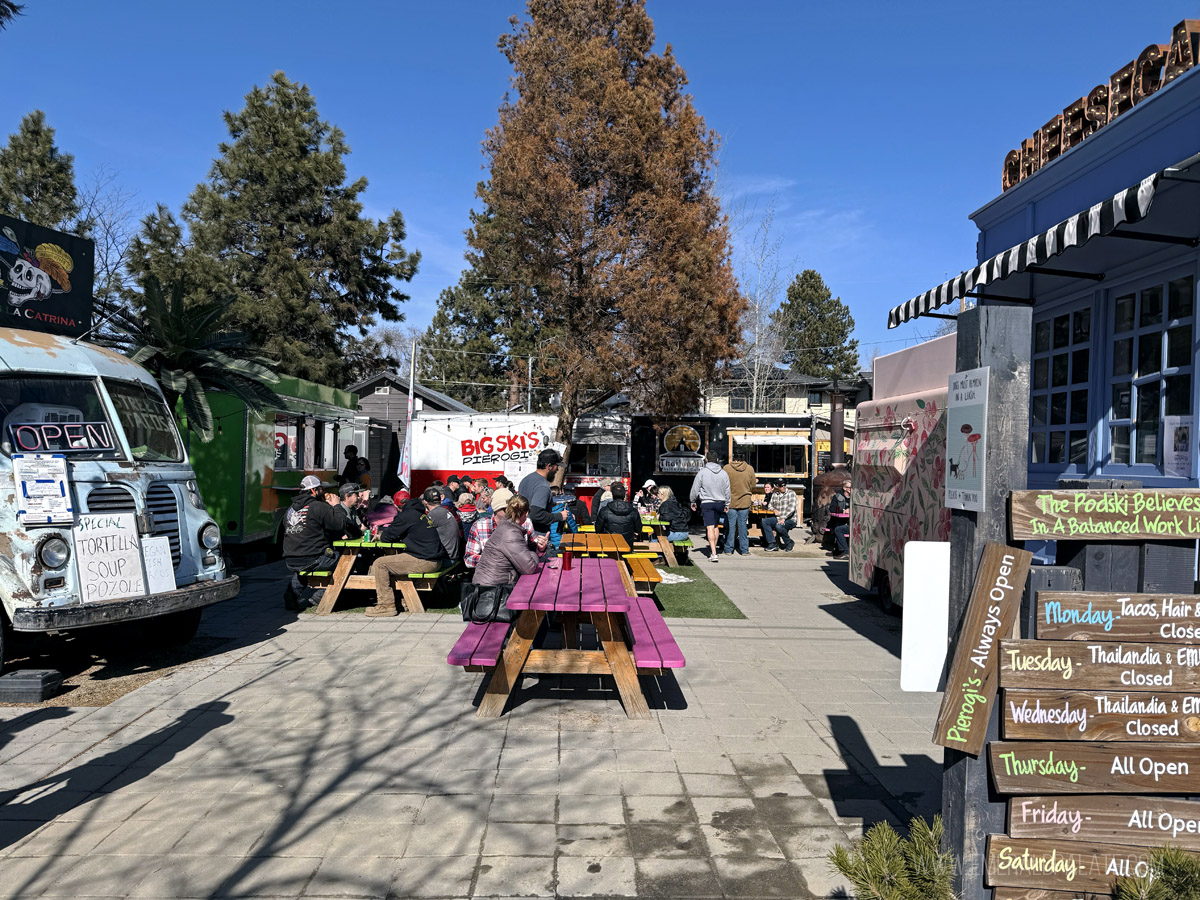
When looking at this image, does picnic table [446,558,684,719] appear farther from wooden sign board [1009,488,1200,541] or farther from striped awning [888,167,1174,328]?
striped awning [888,167,1174,328]

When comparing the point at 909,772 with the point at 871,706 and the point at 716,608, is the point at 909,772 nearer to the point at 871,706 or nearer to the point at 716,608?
the point at 871,706

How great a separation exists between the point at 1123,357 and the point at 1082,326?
29.9 inches

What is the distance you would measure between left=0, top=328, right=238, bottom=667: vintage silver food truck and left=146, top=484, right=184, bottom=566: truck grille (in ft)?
0.04

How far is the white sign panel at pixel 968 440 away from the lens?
2.90 meters

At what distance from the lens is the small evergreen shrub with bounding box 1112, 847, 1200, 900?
2.73 m

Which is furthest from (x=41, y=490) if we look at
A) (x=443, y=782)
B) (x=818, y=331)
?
(x=818, y=331)

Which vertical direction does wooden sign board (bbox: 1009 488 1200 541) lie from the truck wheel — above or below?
above

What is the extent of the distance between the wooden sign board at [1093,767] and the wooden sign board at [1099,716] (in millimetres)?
35

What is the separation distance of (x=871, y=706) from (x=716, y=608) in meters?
3.76

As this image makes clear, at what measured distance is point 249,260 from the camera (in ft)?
86.2

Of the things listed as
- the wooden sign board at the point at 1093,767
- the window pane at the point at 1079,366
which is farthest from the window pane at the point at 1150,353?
the wooden sign board at the point at 1093,767

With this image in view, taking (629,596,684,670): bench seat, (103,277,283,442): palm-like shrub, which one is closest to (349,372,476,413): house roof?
(103,277,283,442): palm-like shrub

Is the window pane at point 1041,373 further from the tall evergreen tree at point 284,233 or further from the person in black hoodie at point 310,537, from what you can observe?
the tall evergreen tree at point 284,233

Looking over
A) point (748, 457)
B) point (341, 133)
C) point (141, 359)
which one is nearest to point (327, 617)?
point (141, 359)
